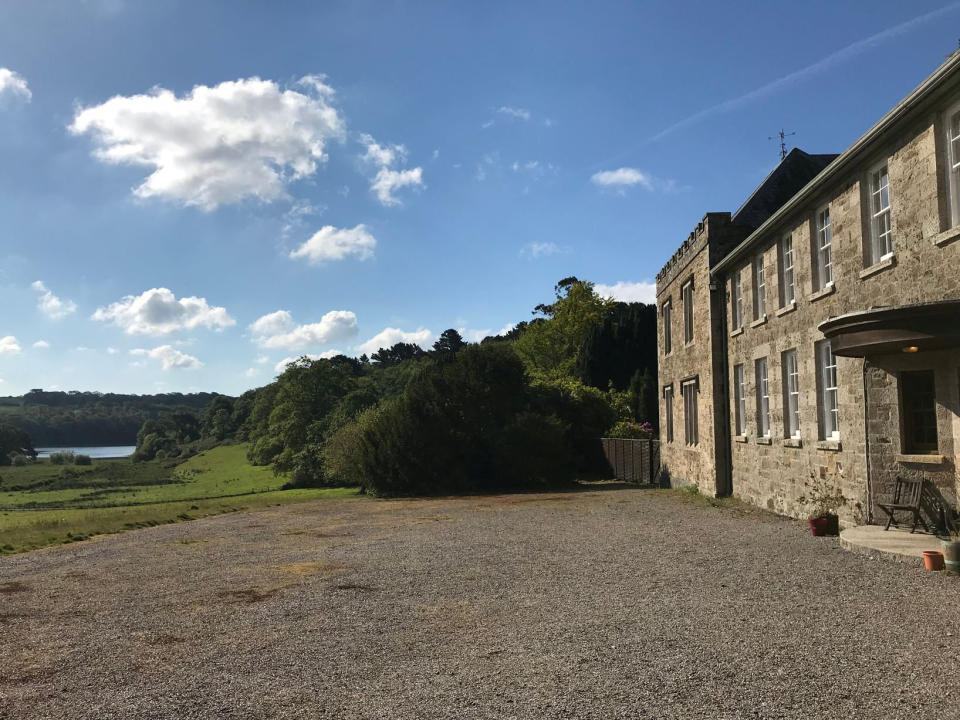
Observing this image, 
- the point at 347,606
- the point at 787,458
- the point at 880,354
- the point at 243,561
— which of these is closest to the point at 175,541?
the point at 243,561

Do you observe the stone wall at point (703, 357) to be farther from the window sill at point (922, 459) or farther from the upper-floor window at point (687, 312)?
the window sill at point (922, 459)

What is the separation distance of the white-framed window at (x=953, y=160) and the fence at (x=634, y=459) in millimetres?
18854

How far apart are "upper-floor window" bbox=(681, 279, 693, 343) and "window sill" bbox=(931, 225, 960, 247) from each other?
44.3 feet

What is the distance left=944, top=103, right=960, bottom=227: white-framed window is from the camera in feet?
33.8

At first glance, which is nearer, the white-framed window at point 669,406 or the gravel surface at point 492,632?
the gravel surface at point 492,632

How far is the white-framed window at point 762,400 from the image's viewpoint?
58.4ft

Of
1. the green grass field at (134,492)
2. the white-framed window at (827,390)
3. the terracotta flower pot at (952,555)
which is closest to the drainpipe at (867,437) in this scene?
the white-framed window at (827,390)

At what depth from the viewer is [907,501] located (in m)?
11.5

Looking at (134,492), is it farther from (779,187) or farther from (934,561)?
(934,561)

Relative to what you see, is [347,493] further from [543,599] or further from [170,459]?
[170,459]

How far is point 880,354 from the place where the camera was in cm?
1173

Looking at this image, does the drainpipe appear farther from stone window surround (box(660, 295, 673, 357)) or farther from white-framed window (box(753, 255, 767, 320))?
stone window surround (box(660, 295, 673, 357))

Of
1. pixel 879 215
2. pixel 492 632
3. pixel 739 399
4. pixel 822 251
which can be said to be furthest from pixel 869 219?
pixel 492 632

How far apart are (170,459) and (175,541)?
96.6 metres
